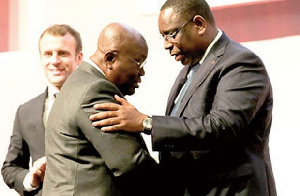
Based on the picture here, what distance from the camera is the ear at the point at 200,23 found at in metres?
2.17

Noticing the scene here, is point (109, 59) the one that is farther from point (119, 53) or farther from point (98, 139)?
point (98, 139)

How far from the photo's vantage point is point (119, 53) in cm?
209

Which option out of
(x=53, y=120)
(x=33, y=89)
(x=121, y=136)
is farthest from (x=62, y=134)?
(x=33, y=89)

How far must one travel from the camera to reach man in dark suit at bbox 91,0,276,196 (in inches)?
77.0

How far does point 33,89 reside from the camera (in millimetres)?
3666

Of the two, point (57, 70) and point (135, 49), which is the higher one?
point (135, 49)

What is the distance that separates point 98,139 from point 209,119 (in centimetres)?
A: 39

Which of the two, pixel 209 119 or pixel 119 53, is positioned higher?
pixel 119 53

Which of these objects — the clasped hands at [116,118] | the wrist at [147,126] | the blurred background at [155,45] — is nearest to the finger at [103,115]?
the clasped hands at [116,118]

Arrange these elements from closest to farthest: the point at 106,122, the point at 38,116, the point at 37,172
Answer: the point at 106,122 → the point at 37,172 → the point at 38,116

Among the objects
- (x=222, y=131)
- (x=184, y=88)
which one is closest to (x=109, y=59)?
(x=184, y=88)

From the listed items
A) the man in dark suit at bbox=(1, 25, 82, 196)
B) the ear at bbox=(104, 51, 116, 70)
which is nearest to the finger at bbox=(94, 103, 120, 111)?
the ear at bbox=(104, 51, 116, 70)

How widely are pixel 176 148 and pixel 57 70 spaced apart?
3.53ft

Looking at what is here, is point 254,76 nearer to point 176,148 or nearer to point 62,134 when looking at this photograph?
point 176,148
